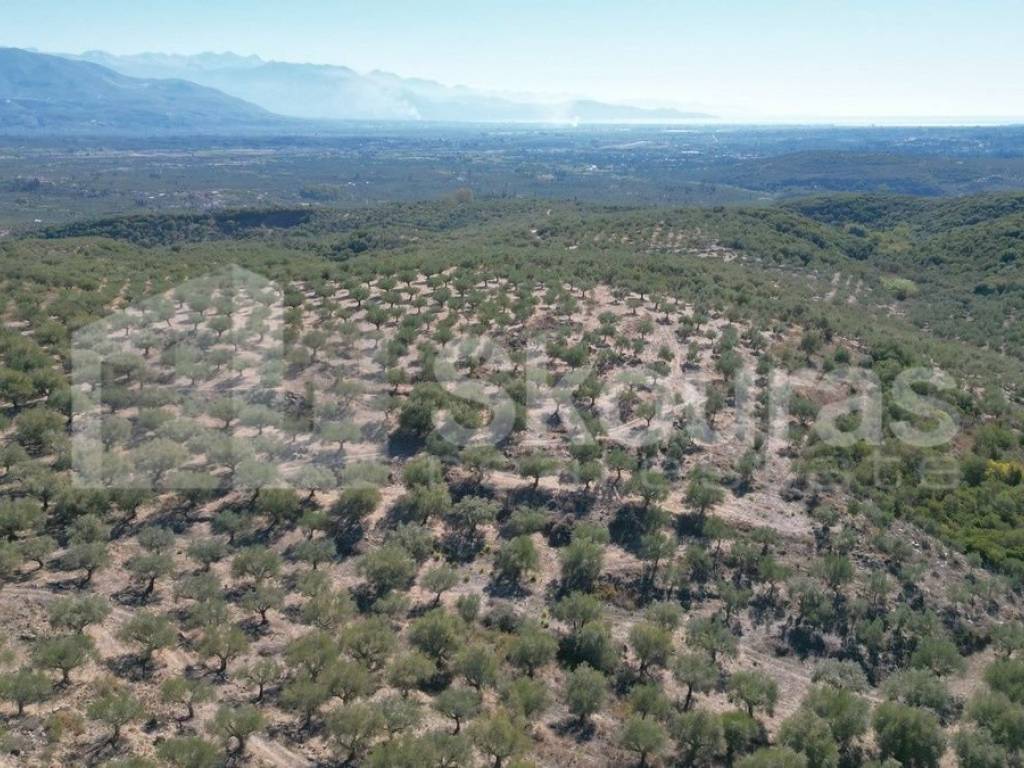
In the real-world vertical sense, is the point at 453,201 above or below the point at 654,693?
above

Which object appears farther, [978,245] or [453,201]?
[453,201]

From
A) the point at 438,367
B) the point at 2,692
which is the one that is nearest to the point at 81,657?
the point at 2,692

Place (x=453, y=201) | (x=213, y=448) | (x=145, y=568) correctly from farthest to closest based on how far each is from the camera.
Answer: (x=453, y=201)
(x=213, y=448)
(x=145, y=568)

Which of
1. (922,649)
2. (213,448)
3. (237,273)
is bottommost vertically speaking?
(922,649)

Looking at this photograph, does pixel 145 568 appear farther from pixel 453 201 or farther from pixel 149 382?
pixel 453 201

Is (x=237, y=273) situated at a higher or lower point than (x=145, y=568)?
higher

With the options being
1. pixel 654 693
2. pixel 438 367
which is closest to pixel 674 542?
pixel 654 693

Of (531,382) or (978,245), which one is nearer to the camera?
(531,382)

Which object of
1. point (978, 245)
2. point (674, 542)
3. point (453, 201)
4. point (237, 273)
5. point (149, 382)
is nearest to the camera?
point (674, 542)

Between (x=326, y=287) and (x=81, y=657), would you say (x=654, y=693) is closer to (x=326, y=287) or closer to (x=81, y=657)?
(x=81, y=657)
